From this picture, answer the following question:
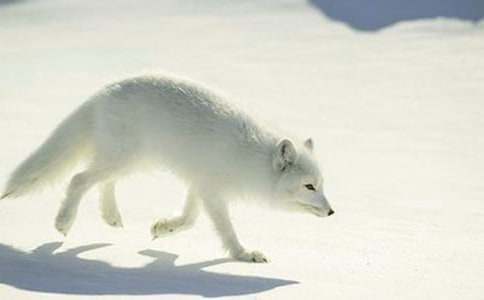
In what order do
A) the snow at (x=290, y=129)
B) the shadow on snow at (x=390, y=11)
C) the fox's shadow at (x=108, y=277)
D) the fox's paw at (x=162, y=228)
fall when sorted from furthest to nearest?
the shadow on snow at (x=390, y=11) < the fox's paw at (x=162, y=228) < the snow at (x=290, y=129) < the fox's shadow at (x=108, y=277)

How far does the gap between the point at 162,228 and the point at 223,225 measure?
41 cm

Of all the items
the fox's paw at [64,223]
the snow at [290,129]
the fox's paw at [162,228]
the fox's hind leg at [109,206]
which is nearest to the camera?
the snow at [290,129]

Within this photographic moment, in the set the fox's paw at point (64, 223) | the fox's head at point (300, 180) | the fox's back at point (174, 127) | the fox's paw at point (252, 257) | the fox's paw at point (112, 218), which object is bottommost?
the fox's paw at point (252, 257)

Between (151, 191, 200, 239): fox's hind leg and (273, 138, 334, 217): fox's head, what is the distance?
0.56 metres

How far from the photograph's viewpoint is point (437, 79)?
40.9ft

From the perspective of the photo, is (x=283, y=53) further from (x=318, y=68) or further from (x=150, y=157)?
(x=150, y=157)

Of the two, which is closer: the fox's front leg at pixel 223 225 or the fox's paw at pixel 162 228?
the fox's front leg at pixel 223 225

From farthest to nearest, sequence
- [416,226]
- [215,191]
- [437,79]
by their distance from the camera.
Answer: [437,79], [416,226], [215,191]

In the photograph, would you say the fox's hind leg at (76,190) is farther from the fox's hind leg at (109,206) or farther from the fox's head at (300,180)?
the fox's head at (300,180)

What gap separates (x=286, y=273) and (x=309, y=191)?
2.13 feet

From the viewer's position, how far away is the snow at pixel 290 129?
4.86 metres

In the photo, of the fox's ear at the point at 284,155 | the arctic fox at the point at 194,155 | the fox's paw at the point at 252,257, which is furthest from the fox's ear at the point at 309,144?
the fox's paw at the point at 252,257

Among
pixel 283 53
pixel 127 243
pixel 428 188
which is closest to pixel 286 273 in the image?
pixel 127 243

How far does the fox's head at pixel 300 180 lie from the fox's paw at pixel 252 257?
1.34ft
